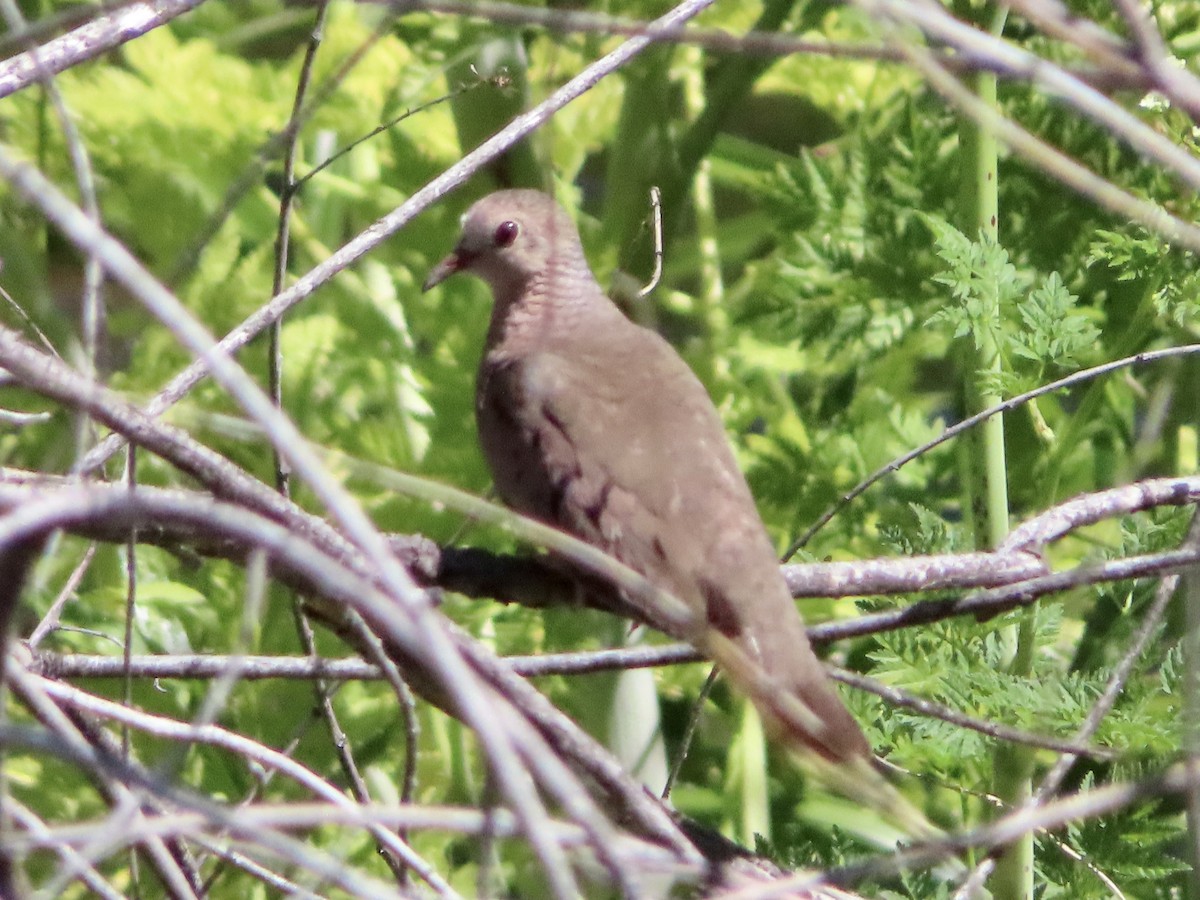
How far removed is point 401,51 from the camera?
4.20 metres

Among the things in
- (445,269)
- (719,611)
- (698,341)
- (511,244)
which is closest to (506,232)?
(511,244)

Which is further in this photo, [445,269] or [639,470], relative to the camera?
[445,269]

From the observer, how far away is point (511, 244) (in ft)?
12.9

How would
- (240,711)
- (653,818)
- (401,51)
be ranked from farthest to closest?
(401,51), (240,711), (653,818)

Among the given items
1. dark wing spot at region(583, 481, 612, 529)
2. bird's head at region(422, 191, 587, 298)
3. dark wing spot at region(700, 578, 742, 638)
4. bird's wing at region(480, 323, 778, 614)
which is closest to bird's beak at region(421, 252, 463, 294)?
bird's head at region(422, 191, 587, 298)

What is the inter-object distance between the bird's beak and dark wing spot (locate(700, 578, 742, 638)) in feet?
4.42

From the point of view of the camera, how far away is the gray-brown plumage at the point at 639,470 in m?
2.76

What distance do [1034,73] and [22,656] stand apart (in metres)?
1.49

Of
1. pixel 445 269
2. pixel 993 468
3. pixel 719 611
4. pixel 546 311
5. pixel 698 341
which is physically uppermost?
pixel 445 269

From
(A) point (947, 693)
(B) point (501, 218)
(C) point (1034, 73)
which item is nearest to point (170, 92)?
(B) point (501, 218)

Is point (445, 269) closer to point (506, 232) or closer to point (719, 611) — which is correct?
point (506, 232)

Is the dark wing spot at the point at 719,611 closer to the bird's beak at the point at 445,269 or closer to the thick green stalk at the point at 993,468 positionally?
the thick green stalk at the point at 993,468

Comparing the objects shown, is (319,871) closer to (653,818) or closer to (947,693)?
(653,818)

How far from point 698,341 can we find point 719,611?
137 centimetres
